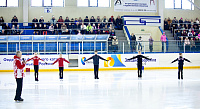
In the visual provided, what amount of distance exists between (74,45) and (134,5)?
12501 millimetres

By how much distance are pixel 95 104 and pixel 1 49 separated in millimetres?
18623

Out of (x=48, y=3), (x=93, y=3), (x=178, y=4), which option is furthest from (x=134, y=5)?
(x=48, y=3)

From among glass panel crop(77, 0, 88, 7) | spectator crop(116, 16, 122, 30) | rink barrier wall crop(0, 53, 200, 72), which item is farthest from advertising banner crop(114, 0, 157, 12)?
rink barrier wall crop(0, 53, 200, 72)

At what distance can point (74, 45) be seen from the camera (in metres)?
25.4

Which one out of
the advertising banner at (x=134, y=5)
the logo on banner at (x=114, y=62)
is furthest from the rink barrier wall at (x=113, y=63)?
the advertising banner at (x=134, y=5)

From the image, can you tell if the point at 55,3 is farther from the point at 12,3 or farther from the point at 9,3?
the point at 9,3

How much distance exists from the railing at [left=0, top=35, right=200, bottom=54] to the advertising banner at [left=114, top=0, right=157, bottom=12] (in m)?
9.40

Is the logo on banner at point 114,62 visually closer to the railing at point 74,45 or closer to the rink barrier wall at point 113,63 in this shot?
the rink barrier wall at point 113,63

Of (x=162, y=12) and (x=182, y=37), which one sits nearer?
(x=182, y=37)

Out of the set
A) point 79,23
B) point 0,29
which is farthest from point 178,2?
point 0,29

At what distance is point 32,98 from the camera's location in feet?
31.9

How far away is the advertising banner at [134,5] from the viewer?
34.6 meters

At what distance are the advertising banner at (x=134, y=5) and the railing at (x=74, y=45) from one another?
9.40 metres

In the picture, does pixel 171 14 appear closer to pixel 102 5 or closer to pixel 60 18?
pixel 102 5
